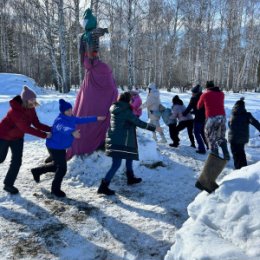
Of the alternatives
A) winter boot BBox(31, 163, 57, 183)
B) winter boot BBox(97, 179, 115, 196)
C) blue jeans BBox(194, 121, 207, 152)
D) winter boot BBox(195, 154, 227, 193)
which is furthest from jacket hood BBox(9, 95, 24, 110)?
blue jeans BBox(194, 121, 207, 152)

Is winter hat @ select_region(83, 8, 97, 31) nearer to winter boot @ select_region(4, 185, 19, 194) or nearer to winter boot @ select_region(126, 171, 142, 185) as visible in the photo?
winter boot @ select_region(126, 171, 142, 185)

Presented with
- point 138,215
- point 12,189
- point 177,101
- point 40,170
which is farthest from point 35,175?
point 177,101

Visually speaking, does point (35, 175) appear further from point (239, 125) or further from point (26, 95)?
point (239, 125)

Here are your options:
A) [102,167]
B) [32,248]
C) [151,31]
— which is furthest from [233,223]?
[151,31]

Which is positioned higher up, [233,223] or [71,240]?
[233,223]

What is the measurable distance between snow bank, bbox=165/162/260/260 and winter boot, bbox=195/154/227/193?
126 mm

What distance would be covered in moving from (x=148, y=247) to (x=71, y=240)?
949 millimetres

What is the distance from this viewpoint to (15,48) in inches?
1470

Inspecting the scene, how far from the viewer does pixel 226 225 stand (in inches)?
127

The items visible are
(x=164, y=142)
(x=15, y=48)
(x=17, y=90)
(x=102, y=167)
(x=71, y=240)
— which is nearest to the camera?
(x=71, y=240)

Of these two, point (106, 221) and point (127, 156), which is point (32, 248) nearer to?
point (106, 221)

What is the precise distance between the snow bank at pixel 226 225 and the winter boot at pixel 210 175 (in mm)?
126

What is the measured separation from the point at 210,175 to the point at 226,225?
823 millimetres

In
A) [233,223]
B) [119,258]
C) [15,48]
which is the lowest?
[119,258]
